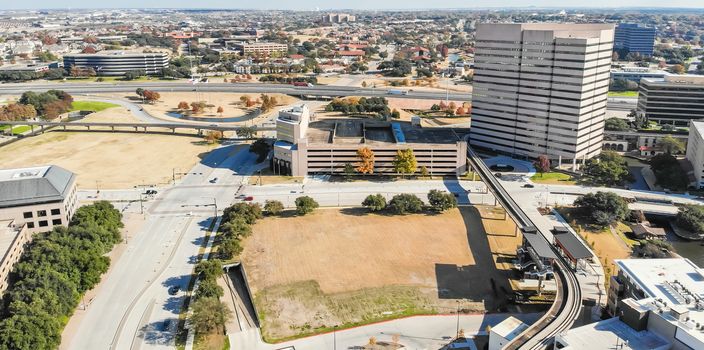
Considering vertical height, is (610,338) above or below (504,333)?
above

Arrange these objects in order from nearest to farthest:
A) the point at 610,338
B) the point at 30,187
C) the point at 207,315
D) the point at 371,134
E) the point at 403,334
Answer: the point at 610,338 < the point at 207,315 < the point at 403,334 < the point at 30,187 < the point at 371,134

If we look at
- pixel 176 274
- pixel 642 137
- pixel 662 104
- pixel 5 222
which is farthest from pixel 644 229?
pixel 5 222

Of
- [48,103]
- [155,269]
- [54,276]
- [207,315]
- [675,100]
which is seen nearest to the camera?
[207,315]

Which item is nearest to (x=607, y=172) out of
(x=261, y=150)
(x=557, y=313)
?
(x=557, y=313)

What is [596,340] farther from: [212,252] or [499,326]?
[212,252]

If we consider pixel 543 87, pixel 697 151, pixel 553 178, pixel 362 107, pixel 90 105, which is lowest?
pixel 553 178

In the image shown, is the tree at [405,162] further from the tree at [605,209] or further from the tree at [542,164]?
the tree at [605,209]

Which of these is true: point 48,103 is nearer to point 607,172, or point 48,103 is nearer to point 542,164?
point 542,164

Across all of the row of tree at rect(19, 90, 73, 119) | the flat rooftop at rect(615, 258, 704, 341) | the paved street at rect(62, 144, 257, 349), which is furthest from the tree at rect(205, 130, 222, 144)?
the flat rooftop at rect(615, 258, 704, 341)
